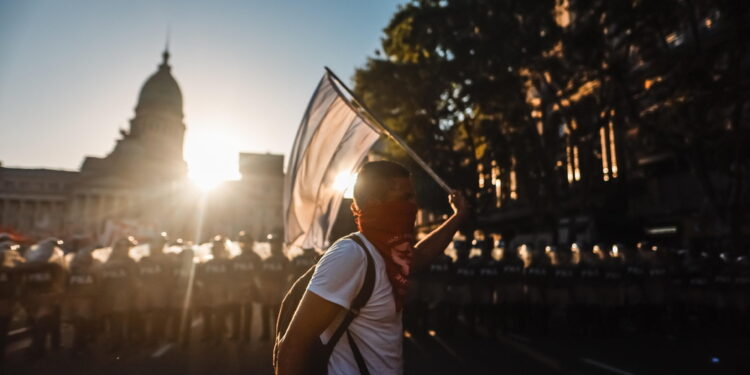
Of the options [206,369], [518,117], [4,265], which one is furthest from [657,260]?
[4,265]

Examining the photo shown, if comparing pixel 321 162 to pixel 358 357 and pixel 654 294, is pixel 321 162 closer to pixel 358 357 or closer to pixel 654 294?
pixel 358 357

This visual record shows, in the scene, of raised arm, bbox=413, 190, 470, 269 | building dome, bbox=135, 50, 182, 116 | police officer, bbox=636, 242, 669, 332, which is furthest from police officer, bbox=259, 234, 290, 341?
building dome, bbox=135, 50, 182, 116

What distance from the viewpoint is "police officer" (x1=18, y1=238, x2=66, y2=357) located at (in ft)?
26.9

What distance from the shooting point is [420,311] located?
1073 cm

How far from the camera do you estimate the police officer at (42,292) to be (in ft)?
26.9

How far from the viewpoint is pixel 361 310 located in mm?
2184

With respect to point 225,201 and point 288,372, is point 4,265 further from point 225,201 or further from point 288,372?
point 225,201

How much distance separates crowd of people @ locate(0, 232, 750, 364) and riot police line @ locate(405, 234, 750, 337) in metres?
0.02

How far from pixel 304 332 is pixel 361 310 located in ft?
1.00

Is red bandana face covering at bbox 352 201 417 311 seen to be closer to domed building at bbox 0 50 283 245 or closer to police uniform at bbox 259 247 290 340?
police uniform at bbox 259 247 290 340

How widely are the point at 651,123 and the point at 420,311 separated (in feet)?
28.6

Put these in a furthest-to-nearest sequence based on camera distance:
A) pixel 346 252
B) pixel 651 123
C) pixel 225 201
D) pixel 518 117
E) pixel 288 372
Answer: pixel 225 201
pixel 518 117
pixel 651 123
pixel 346 252
pixel 288 372

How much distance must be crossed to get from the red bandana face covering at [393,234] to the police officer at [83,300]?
8485 millimetres

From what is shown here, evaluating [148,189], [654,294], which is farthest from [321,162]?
[148,189]
